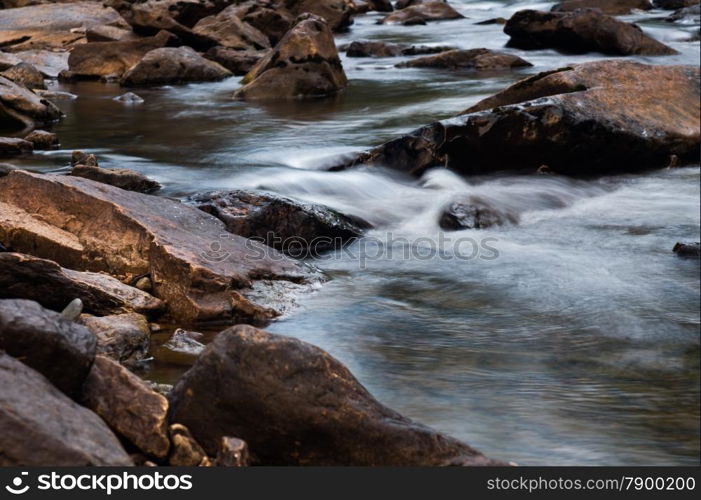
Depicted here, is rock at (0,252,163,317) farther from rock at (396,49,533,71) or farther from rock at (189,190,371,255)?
rock at (396,49,533,71)

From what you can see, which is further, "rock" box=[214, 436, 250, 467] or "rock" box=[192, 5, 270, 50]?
"rock" box=[192, 5, 270, 50]

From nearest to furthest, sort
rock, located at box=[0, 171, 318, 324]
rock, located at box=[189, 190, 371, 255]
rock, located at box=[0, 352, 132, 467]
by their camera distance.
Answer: rock, located at box=[0, 352, 132, 467] < rock, located at box=[0, 171, 318, 324] < rock, located at box=[189, 190, 371, 255]

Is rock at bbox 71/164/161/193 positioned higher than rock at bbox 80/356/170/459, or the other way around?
rock at bbox 71/164/161/193

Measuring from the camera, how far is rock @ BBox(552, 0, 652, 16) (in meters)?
22.0

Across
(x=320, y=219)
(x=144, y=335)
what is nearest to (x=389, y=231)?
(x=320, y=219)

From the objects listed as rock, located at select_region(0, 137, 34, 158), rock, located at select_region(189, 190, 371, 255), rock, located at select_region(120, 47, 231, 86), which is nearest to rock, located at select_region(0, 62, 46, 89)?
rock, located at select_region(120, 47, 231, 86)

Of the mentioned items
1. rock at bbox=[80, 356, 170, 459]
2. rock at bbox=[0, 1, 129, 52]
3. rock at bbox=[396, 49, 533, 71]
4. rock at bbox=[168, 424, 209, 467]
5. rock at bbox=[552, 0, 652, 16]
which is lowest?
rock at bbox=[168, 424, 209, 467]

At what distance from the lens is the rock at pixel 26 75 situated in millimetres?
13727

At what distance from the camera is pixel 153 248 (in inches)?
219

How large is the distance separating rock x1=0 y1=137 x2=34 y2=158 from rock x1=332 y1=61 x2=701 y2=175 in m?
3.34

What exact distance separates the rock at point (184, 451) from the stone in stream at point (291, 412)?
6 cm

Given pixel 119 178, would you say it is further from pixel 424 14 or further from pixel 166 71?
pixel 424 14

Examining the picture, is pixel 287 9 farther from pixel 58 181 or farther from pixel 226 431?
pixel 226 431

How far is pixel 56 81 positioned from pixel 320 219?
1035 centimetres
